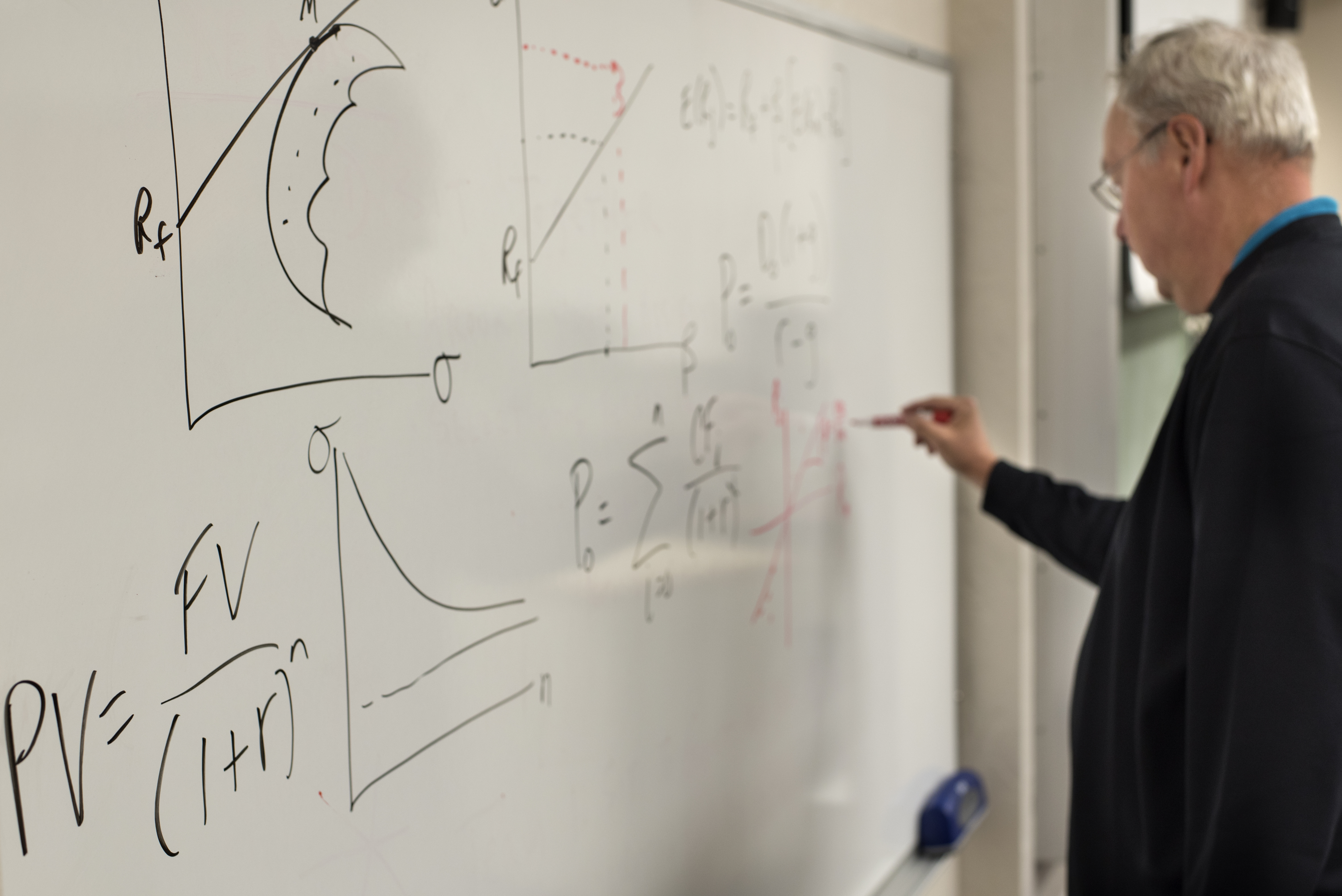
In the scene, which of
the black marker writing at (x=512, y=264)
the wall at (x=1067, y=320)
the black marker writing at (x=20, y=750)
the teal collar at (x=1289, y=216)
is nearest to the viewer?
the black marker writing at (x=20, y=750)

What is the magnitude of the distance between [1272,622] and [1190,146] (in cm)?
51

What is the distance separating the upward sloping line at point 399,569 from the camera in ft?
2.40

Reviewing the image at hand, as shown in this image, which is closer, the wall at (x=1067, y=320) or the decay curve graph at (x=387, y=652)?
the decay curve graph at (x=387, y=652)

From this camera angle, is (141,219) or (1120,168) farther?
(1120,168)

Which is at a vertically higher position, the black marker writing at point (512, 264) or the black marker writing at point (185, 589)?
the black marker writing at point (512, 264)

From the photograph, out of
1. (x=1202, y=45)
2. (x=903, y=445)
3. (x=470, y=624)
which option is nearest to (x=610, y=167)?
(x=470, y=624)

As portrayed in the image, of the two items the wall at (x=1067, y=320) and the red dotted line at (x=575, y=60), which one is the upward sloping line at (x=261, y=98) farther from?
the wall at (x=1067, y=320)

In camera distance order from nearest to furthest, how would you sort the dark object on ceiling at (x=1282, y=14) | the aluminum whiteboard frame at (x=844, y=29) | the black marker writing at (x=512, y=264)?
the black marker writing at (x=512, y=264) → the aluminum whiteboard frame at (x=844, y=29) → the dark object on ceiling at (x=1282, y=14)

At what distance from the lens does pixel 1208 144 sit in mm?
1133

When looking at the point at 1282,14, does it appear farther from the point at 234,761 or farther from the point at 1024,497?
the point at 234,761

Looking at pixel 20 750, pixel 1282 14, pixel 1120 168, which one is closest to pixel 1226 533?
pixel 1120 168

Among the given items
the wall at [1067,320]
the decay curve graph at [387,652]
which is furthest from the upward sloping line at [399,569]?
the wall at [1067,320]

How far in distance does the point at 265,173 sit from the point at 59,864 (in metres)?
0.39

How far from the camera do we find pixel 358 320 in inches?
28.8
